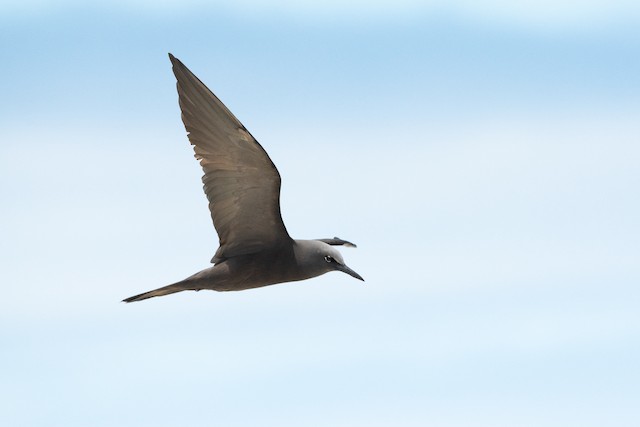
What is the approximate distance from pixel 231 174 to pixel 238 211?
712mm

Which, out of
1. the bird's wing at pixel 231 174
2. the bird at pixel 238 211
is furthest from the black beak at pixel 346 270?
the bird's wing at pixel 231 174

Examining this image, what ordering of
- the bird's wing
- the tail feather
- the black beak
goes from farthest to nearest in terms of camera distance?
the black beak, the tail feather, the bird's wing

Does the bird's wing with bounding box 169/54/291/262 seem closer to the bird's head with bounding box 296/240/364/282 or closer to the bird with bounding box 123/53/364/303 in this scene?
the bird with bounding box 123/53/364/303

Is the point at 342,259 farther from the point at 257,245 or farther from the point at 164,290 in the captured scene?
the point at 164,290

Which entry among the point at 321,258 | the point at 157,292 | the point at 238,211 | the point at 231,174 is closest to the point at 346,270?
the point at 321,258

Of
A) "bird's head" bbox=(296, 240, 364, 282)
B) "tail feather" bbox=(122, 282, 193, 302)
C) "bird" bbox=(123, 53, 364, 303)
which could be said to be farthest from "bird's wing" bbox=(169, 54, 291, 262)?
"tail feather" bbox=(122, 282, 193, 302)

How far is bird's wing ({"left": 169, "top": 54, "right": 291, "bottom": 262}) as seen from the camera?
19.5 m

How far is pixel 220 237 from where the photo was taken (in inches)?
820

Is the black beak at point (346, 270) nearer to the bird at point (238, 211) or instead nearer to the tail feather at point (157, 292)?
the bird at point (238, 211)

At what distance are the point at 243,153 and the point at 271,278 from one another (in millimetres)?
2213

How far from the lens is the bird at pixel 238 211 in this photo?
19547 mm

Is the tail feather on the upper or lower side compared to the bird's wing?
lower

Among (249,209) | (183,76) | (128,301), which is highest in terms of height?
(183,76)

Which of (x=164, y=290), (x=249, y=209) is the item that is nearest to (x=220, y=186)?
(x=249, y=209)
